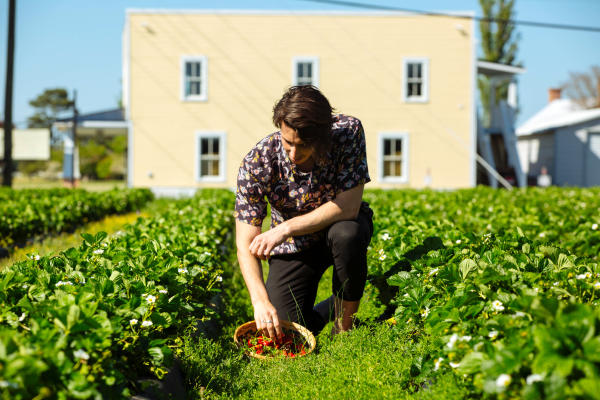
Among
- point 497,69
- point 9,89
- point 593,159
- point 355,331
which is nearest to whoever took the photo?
point 355,331

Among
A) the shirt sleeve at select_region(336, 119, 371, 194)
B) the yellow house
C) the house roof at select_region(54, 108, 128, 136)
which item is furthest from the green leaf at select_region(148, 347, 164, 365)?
the house roof at select_region(54, 108, 128, 136)

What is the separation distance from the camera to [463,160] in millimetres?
20203

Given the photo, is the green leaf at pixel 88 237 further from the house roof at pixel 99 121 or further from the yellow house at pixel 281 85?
the house roof at pixel 99 121

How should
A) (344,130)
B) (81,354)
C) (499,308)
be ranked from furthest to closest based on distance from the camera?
(344,130) < (499,308) < (81,354)

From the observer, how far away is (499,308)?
95.6 inches

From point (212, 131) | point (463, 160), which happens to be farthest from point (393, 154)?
point (212, 131)

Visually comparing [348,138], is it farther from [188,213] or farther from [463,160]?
[463,160]

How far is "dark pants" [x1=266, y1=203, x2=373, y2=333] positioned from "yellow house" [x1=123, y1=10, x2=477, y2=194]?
16.4 m

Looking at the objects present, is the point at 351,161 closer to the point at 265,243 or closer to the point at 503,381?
the point at 265,243

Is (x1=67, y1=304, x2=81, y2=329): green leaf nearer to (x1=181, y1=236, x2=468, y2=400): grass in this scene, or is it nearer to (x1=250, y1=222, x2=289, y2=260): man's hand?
(x1=181, y1=236, x2=468, y2=400): grass

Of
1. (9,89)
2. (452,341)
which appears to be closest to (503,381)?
(452,341)

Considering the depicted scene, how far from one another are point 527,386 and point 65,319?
177 centimetres

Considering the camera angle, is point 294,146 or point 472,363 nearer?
point 472,363

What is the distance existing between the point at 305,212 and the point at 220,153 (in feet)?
55.3
